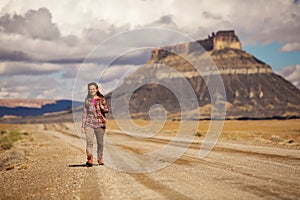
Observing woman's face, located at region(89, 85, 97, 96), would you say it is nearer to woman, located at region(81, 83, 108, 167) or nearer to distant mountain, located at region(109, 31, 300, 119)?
woman, located at region(81, 83, 108, 167)

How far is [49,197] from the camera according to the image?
8.24 m

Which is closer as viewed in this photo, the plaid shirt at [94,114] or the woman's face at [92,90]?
the woman's face at [92,90]

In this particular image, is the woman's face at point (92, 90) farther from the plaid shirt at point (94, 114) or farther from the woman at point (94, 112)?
the plaid shirt at point (94, 114)

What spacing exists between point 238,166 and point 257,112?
148 m

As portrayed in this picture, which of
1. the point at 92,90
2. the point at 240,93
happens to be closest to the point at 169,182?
the point at 92,90

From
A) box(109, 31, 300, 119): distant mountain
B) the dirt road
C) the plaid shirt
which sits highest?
box(109, 31, 300, 119): distant mountain

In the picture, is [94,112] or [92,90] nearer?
[92,90]

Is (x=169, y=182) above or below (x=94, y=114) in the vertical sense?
below

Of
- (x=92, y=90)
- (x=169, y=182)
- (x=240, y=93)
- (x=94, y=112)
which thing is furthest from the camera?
(x=240, y=93)

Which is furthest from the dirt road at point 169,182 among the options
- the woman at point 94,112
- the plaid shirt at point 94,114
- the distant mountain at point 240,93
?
the distant mountain at point 240,93

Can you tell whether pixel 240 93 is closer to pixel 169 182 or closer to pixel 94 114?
pixel 94 114

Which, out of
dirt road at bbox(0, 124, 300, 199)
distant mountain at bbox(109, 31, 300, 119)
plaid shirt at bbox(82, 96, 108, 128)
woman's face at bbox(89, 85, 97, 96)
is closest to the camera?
dirt road at bbox(0, 124, 300, 199)

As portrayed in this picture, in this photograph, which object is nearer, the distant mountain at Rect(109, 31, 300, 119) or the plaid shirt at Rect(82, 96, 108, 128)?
the plaid shirt at Rect(82, 96, 108, 128)

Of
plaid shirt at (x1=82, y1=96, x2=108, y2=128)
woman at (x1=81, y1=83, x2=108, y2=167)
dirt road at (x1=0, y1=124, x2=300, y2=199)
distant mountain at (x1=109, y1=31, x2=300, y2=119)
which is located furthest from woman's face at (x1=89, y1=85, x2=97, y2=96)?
distant mountain at (x1=109, y1=31, x2=300, y2=119)
